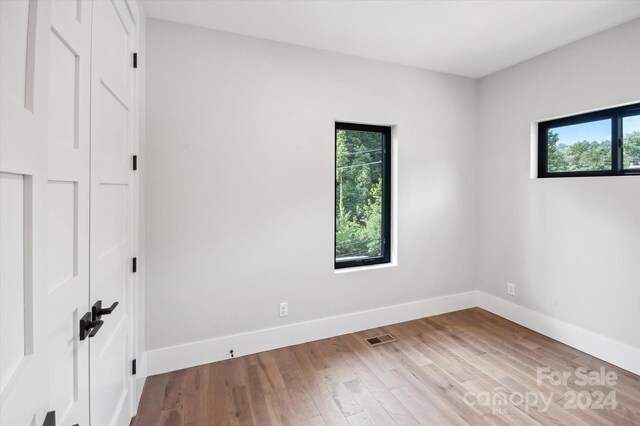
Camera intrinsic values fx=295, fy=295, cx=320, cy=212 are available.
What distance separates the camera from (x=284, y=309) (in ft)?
8.85

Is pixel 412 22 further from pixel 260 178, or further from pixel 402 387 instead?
pixel 402 387

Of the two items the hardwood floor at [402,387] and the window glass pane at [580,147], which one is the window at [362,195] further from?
the window glass pane at [580,147]

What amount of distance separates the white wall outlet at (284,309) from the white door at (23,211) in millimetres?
2056

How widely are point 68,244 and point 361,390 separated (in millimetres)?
1976

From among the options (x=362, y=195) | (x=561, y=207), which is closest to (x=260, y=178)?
(x=362, y=195)

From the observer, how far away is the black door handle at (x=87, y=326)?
106 centimetres

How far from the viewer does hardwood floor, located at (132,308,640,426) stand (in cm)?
186

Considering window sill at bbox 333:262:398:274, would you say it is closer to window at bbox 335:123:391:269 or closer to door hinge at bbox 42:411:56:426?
window at bbox 335:123:391:269

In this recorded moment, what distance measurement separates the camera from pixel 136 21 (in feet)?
6.29

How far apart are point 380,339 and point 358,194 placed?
1.46 metres

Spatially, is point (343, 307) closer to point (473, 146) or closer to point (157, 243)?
point (157, 243)

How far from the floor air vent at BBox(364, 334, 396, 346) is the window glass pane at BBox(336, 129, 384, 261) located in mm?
799

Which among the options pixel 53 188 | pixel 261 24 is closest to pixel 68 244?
pixel 53 188

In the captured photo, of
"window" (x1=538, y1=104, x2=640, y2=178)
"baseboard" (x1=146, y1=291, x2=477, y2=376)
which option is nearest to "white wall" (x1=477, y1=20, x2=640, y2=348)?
"window" (x1=538, y1=104, x2=640, y2=178)
